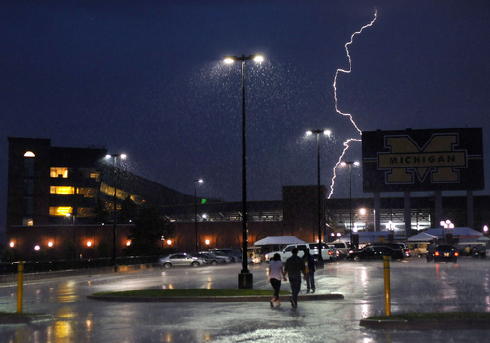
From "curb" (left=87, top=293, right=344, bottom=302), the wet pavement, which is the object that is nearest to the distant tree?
the wet pavement

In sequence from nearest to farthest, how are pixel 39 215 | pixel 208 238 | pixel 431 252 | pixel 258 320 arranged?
1. pixel 258 320
2. pixel 431 252
3. pixel 208 238
4. pixel 39 215

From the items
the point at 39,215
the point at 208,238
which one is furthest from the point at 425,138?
the point at 39,215

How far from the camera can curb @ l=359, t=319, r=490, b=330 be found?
15.3m

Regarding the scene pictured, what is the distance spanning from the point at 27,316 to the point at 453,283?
19195mm

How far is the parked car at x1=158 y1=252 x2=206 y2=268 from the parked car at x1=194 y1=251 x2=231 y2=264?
1.53m

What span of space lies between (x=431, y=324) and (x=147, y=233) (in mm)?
69102

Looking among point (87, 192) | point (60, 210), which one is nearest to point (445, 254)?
point (60, 210)

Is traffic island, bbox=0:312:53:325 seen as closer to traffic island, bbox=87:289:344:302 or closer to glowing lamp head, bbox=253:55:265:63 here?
traffic island, bbox=87:289:344:302

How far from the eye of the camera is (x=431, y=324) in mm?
15375

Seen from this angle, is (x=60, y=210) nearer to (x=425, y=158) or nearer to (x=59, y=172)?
(x=59, y=172)

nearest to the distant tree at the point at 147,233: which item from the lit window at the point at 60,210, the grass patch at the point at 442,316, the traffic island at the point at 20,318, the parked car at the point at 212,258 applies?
the parked car at the point at 212,258

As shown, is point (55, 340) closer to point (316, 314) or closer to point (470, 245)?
point (316, 314)

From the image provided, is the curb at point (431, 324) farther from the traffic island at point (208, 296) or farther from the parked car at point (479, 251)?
the parked car at point (479, 251)

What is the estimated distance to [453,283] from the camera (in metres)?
30.6
